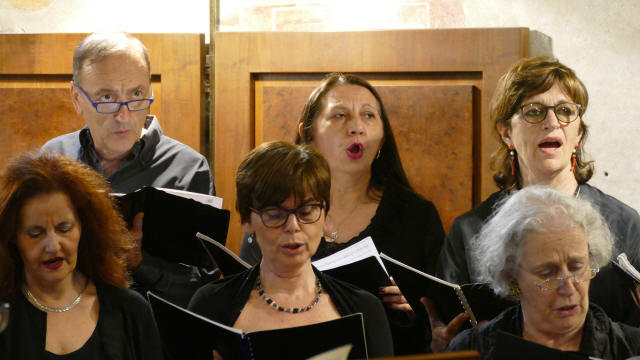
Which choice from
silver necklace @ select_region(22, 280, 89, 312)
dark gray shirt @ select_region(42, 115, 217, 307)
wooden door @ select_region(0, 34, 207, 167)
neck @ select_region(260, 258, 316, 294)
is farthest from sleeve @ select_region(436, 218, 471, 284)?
wooden door @ select_region(0, 34, 207, 167)

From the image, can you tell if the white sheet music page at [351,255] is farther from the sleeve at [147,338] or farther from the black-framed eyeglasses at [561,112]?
the black-framed eyeglasses at [561,112]

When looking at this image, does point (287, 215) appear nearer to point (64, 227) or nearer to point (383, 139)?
point (64, 227)

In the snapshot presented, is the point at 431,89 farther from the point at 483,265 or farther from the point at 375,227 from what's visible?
the point at 483,265

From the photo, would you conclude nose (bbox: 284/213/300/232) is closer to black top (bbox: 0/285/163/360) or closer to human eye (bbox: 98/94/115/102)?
black top (bbox: 0/285/163/360)

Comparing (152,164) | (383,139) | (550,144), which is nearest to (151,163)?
(152,164)

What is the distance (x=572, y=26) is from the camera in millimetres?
3023

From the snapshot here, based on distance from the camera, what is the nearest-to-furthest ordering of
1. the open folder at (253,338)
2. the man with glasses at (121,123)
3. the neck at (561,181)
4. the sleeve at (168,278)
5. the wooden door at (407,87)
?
the open folder at (253,338) → the sleeve at (168,278) → the neck at (561,181) → the man with glasses at (121,123) → the wooden door at (407,87)

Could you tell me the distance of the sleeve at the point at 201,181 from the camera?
2.44 metres

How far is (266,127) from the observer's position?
310 centimetres

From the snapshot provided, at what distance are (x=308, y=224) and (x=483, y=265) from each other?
46 cm

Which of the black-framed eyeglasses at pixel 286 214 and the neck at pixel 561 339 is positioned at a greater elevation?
the black-framed eyeglasses at pixel 286 214

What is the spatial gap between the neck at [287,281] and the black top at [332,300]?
0.13ft

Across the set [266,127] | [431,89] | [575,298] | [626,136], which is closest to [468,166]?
[431,89]

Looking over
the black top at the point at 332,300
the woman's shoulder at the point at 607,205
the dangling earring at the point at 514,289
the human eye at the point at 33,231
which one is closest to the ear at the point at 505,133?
the woman's shoulder at the point at 607,205
